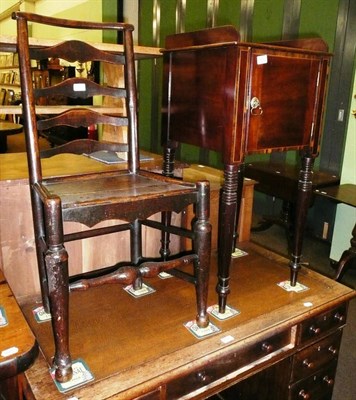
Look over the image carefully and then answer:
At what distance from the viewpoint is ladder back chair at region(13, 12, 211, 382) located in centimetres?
97

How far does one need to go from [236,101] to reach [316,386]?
110 centimetres

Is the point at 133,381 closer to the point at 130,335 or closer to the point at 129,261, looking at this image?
the point at 130,335

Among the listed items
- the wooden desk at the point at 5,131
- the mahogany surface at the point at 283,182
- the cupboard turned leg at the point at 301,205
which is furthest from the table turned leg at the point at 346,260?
the wooden desk at the point at 5,131

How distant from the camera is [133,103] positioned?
1.41 metres

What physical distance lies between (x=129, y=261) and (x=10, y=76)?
7.72 metres

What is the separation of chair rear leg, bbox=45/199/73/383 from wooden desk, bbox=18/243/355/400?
0.19 feet

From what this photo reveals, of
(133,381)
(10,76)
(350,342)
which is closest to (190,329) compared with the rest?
(133,381)

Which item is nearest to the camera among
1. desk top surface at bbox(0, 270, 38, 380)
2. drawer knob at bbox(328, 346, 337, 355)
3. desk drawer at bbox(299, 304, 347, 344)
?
desk top surface at bbox(0, 270, 38, 380)

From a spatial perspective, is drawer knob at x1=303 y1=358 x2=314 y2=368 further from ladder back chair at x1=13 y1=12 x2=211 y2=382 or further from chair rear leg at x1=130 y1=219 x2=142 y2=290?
chair rear leg at x1=130 y1=219 x2=142 y2=290

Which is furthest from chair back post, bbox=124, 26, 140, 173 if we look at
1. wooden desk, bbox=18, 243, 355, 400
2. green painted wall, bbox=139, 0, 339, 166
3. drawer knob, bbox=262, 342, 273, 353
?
green painted wall, bbox=139, 0, 339, 166

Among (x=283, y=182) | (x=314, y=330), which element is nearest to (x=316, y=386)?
(x=314, y=330)

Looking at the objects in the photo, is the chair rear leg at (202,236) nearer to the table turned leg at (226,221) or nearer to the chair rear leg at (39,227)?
the table turned leg at (226,221)

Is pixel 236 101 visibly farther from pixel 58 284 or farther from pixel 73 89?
pixel 58 284

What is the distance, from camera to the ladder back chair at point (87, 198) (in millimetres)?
970
